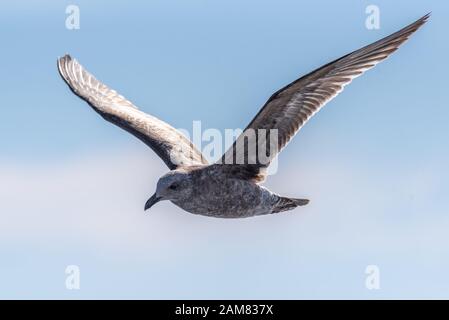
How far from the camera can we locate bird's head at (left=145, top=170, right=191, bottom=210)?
18.8m

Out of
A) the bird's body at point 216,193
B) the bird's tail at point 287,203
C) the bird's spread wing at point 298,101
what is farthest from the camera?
the bird's tail at point 287,203

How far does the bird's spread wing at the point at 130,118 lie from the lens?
21016 millimetres

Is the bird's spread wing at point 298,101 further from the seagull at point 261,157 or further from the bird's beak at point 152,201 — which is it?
the bird's beak at point 152,201

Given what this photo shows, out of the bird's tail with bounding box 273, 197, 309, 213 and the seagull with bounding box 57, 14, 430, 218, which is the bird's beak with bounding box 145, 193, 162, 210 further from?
the bird's tail with bounding box 273, 197, 309, 213

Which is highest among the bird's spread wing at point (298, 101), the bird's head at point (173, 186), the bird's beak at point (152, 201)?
the bird's spread wing at point (298, 101)

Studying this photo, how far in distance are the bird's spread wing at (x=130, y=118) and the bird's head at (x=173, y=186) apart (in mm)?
1215

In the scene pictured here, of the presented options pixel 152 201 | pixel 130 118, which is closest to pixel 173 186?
pixel 152 201

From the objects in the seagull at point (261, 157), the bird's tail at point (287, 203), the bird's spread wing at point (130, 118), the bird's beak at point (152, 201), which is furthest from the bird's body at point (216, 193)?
the bird's spread wing at point (130, 118)

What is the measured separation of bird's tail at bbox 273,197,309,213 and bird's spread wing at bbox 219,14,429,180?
35.7 inches

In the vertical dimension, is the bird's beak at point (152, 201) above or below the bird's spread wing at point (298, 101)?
below

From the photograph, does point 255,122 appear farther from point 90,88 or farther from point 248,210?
Result: point 90,88

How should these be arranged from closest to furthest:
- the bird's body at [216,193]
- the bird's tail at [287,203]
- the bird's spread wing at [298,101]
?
the bird's spread wing at [298,101] → the bird's body at [216,193] → the bird's tail at [287,203]

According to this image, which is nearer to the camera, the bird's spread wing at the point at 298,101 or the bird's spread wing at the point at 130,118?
the bird's spread wing at the point at 298,101

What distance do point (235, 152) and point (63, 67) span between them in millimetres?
8130
